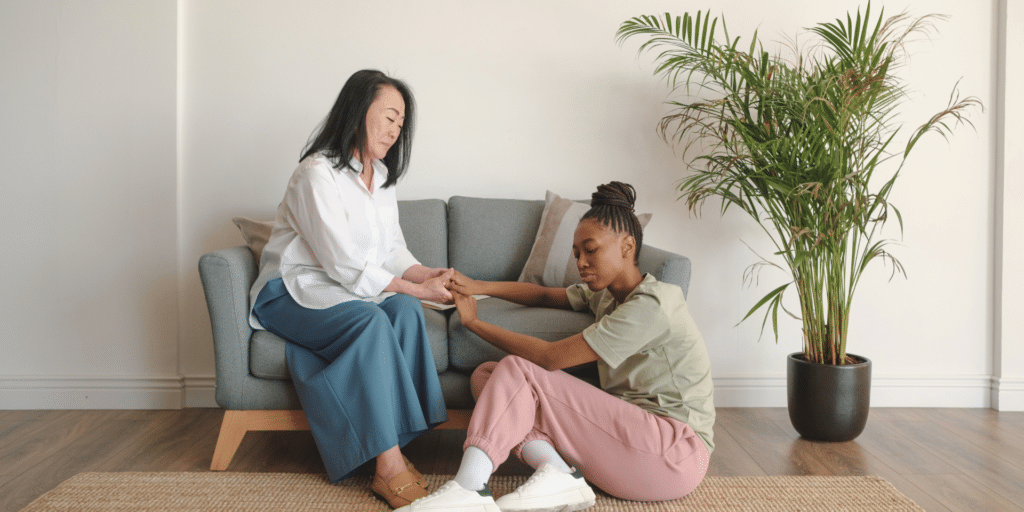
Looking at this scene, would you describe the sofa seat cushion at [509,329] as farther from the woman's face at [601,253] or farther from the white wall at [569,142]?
the white wall at [569,142]

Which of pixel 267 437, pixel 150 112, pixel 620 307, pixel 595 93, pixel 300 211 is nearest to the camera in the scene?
pixel 620 307

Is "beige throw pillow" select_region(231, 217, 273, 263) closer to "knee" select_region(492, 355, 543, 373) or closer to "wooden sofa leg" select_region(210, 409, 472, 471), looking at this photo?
"wooden sofa leg" select_region(210, 409, 472, 471)

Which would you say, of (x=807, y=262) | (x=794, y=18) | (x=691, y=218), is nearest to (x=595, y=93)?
(x=691, y=218)

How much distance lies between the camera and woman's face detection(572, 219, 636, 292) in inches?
66.4

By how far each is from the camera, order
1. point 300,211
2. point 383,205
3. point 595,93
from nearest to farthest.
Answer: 1. point 300,211
2. point 383,205
3. point 595,93

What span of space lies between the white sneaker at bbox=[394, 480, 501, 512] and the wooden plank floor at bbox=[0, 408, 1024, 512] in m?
0.49

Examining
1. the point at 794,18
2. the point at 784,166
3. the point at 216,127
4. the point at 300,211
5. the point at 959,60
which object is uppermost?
the point at 794,18

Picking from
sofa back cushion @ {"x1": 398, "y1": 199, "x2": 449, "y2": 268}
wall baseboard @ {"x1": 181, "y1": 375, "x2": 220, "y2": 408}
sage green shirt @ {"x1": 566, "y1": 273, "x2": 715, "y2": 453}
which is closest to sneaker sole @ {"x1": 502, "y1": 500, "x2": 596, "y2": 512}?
sage green shirt @ {"x1": 566, "y1": 273, "x2": 715, "y2": 453}

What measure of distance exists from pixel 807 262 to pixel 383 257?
1467 mm

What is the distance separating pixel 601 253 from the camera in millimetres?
1685

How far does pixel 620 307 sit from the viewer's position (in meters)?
1.65

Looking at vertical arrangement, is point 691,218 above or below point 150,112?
below

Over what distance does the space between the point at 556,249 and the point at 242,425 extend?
1188 millimetres

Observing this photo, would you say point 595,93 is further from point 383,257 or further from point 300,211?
point 300,211
